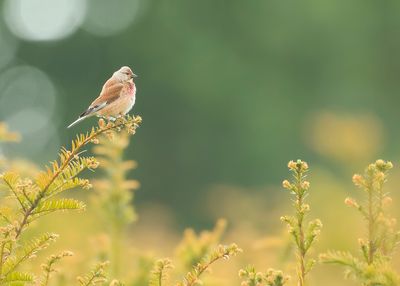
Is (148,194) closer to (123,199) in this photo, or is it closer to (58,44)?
(58,44)

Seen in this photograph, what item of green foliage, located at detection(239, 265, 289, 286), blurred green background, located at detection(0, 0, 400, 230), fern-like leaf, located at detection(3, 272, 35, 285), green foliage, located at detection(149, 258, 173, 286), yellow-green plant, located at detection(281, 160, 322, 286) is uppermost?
blurred green background, located at detection(0, 0, 400, 230)

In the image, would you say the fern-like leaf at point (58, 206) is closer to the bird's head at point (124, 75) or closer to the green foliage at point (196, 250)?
the green foliage at point (196, 250)

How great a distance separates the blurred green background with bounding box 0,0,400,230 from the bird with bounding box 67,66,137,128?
71.1 ft

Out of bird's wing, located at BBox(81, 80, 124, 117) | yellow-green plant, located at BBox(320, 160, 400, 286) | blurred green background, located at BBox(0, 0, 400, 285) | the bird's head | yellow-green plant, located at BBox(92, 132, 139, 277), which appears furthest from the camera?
blurred green background, located at BBox(0, 0, 400, 285)

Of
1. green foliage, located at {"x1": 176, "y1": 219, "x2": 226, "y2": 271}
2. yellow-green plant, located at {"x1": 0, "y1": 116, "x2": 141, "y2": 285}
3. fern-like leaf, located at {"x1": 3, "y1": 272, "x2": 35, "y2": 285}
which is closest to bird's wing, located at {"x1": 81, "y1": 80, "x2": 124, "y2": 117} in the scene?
green foliage, located at {"x1": 176, "y1": 219, "x2": 226, "y2": 271}

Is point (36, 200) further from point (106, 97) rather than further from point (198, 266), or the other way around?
point (106, 97)

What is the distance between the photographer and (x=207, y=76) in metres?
28.0

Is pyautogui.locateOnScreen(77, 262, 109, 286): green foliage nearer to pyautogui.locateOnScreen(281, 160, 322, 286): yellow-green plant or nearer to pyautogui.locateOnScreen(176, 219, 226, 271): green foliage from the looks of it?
pyautogui.locateOnScreen(281, 160, 322, 286): yellow-green plant

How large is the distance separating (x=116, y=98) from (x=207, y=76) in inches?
959

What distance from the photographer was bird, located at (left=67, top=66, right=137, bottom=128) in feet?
12.1

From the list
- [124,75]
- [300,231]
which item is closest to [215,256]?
[300,231]

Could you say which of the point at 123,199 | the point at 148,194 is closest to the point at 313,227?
the point at 123,199

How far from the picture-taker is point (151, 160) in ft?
88.3

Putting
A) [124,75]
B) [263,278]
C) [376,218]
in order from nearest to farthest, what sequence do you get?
[263,278]
[376,218]
[124,75]
